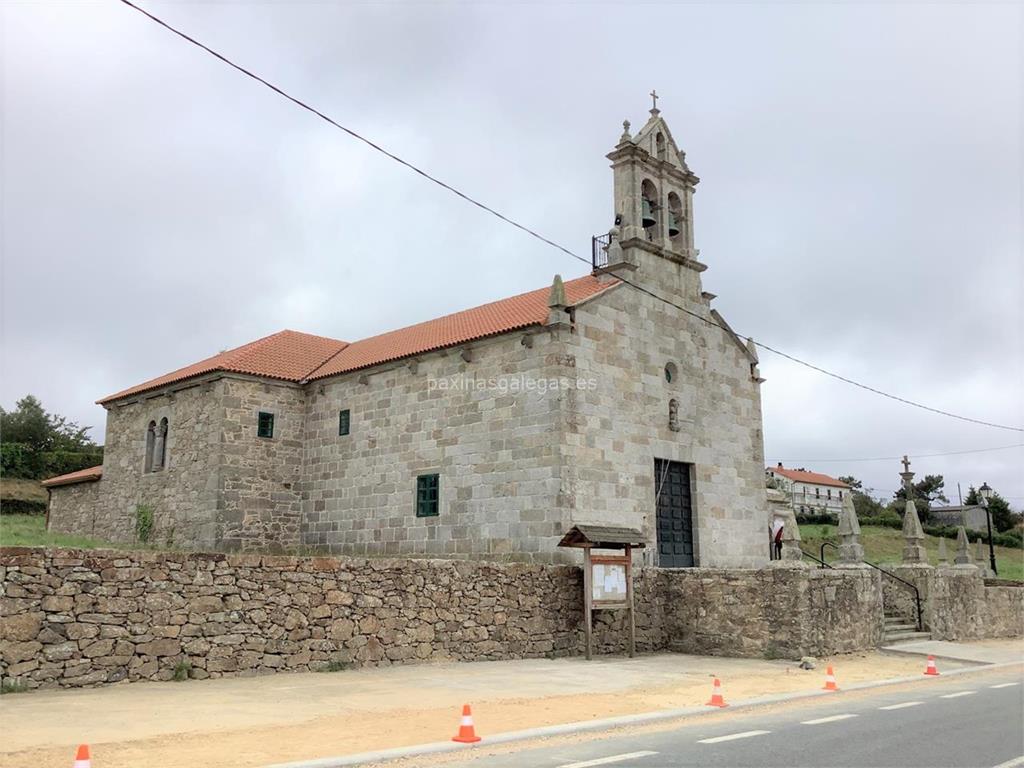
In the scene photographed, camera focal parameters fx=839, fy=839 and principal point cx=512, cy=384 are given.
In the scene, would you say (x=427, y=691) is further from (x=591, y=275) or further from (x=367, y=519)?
(x=591, y=275)

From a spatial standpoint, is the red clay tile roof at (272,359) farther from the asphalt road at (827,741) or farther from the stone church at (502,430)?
the asphalt road at (827,741)

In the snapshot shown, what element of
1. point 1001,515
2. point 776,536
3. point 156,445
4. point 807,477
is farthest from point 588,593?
point 807,477

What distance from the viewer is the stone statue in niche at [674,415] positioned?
22.2 meters

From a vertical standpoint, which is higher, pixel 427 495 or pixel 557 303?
pixel 557 303

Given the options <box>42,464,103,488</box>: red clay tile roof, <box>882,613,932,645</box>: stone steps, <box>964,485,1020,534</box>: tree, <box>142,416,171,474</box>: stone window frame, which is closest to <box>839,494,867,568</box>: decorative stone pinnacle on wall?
<box>882,613,932,645</box>: stone steps

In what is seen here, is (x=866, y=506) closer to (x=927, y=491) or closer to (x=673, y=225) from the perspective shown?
(x=927, y=491)

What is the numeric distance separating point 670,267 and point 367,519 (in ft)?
36.0

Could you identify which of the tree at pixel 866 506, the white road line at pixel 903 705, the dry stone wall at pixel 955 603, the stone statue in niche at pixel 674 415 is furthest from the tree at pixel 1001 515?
the white road line at pixel 903 705

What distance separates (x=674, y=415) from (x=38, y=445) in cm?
4471

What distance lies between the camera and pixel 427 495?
21.6m

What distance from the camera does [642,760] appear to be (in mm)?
7672

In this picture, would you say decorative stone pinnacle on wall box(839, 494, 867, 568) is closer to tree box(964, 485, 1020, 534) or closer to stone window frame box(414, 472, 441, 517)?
stone window frame box(414, 472, 441, 517)

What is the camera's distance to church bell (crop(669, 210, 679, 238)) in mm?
24484

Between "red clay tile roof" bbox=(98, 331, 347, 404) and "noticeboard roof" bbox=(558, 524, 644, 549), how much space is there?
12.3 m
